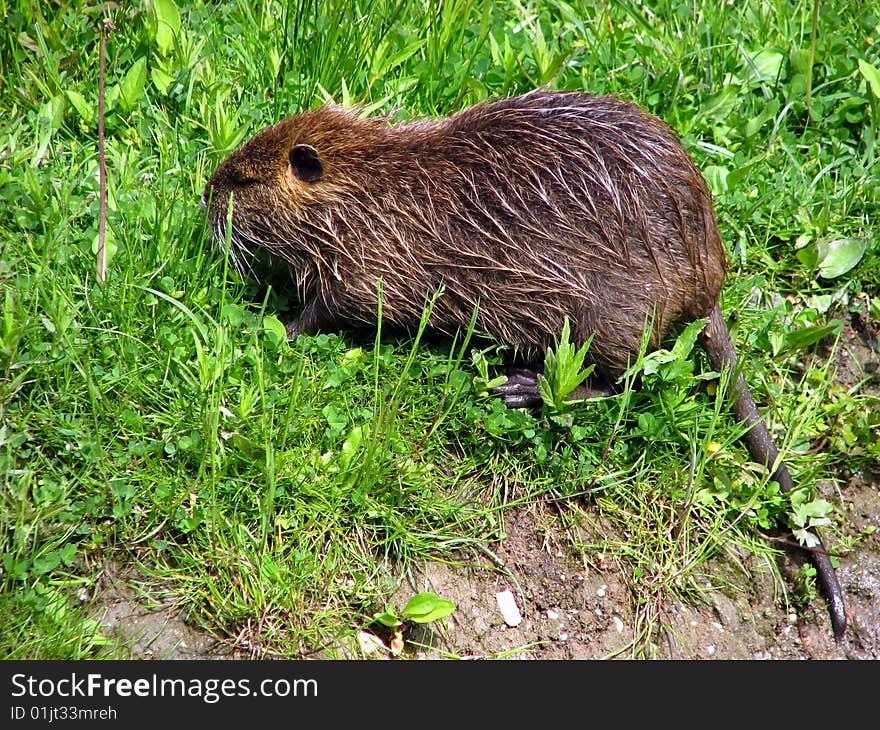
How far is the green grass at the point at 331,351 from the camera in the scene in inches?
95.2

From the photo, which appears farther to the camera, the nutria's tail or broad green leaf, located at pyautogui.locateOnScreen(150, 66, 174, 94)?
broad green leaf, located at pyautogui.locateOnScreen(150, 66, 174, 94)

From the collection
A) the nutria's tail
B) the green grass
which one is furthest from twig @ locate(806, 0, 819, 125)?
→ the nutria's tail

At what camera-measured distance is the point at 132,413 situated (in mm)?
2520

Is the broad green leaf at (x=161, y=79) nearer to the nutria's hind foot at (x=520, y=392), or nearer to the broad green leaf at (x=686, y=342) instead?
the nutria's hind foot at (x=520, y=392)

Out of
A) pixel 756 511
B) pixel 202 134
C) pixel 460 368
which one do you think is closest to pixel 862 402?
pixel 756 511

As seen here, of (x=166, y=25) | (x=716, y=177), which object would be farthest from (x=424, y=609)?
(x=166, y=25)

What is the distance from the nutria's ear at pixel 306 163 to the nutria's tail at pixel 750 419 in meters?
1.25

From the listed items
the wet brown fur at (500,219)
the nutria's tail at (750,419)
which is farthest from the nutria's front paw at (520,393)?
the nutria's tail at (750,419)

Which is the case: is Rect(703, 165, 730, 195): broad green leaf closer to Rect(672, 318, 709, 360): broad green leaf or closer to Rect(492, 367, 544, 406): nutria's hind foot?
Rect(672, 318, 709, 360): broad green leaf

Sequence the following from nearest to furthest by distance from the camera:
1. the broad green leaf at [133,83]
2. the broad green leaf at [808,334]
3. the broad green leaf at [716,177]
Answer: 1. the broad green leaf at [808,334]
2. the broad green leaf at [133,83]
3. the broad green leaf at [716,177]

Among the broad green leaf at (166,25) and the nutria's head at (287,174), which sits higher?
the broad green leaf at (166,25)

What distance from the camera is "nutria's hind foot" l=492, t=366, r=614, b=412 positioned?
2811 mm

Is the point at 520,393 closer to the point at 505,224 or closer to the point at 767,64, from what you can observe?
the point at 505,224

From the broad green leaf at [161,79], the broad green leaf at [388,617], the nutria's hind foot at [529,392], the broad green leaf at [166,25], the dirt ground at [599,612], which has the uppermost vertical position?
the broad green leaf at [166,25]
